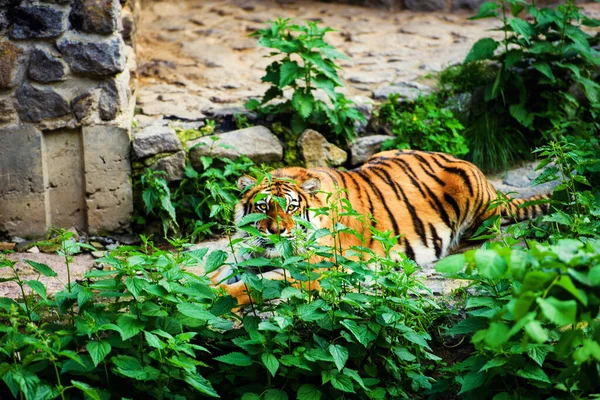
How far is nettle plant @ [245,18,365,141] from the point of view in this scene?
6.02 m

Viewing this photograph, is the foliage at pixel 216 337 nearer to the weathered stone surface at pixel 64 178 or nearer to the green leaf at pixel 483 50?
the weathered stone surface at pixel 64 178

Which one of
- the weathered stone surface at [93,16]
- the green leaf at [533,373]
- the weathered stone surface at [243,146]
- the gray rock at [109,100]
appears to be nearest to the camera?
the green leaf at [533,373]

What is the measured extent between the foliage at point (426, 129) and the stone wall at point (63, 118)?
2061mm

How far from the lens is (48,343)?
3.39 m

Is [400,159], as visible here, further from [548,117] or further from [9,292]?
[9,292]

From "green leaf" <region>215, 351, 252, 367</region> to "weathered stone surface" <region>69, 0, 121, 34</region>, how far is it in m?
2.85

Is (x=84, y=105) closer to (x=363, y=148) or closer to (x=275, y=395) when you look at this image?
(x=363, y=148)

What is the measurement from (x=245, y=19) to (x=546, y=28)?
11.4 feet

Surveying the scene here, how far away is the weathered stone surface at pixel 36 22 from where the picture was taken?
5.41 meters

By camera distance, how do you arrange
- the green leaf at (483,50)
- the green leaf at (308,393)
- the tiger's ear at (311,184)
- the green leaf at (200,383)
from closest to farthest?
the green leaf at (200,383), the green leaf at (308,393), the tiger's ear at (311,184), the green leaf at (483,50)

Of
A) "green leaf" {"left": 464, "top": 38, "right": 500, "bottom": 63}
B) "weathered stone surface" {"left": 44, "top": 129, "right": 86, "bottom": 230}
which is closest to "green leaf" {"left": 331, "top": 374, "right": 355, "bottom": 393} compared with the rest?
"weathered stone surface" {"left": 44, "top": 129, "right": 86, "bottom": 230}

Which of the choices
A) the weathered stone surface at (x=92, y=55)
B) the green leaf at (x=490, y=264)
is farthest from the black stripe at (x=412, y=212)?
the green leaf at (x=490, y=264)

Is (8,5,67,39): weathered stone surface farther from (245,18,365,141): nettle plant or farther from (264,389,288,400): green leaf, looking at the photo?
(264,389,288,400): green leaf

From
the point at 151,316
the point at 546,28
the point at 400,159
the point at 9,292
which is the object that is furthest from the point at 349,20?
the point at 151,316
